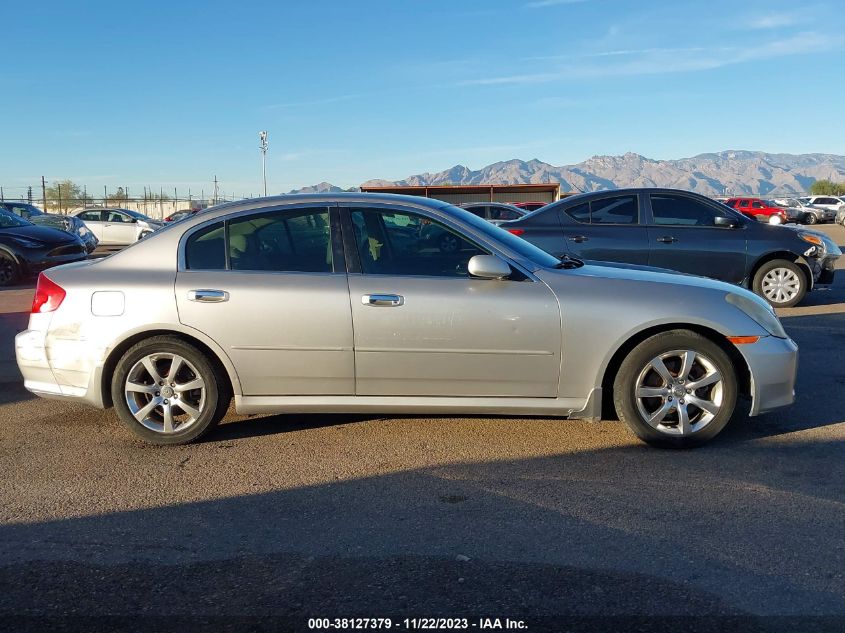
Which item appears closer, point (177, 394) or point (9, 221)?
point (177, 394)

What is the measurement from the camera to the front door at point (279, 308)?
4.88 m

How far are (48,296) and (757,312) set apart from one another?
4.51 m

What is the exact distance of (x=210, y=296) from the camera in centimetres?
493

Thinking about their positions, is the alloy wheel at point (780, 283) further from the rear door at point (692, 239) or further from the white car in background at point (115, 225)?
the white car in background at point (115, 225)

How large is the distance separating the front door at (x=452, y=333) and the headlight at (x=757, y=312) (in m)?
1.13

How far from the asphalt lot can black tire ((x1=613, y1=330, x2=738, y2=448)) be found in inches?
5.2

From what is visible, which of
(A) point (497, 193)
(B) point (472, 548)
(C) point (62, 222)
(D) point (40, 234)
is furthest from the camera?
(A) point (497, 193)

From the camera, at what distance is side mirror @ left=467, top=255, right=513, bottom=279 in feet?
15.6

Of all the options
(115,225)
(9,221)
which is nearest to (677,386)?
(9,221)

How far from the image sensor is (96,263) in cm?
520

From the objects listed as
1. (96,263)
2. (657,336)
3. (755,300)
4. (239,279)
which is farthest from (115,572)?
(755,300)

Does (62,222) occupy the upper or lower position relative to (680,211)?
upper

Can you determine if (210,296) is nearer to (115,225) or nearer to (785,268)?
(785,268)

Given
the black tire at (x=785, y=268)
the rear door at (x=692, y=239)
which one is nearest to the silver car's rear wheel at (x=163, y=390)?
the rear door at (x=692, y=239)
